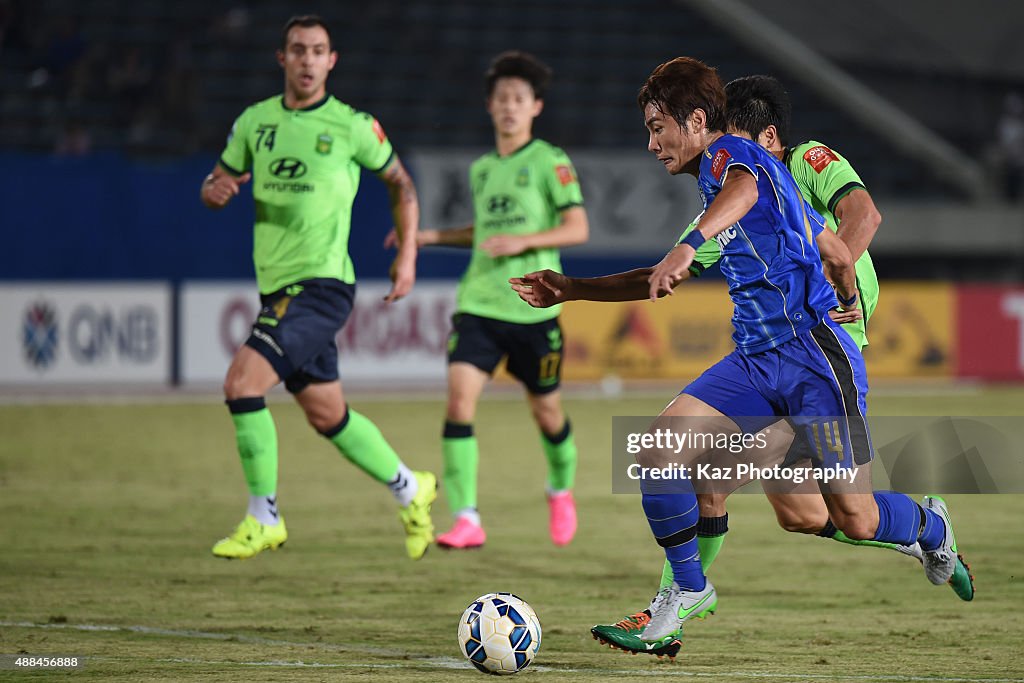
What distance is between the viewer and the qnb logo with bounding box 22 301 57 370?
17.1m

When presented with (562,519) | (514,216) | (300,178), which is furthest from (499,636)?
(514,216)

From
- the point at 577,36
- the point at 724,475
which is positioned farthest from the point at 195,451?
the point at 577,36

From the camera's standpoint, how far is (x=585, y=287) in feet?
15.8

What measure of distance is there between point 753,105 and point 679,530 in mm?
1594

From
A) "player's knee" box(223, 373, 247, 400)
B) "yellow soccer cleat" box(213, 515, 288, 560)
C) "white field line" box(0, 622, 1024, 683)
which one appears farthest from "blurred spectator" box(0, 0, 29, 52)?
"white field line" box(0, 622, 1024, 683)

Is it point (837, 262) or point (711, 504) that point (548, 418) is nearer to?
point (711, 504)

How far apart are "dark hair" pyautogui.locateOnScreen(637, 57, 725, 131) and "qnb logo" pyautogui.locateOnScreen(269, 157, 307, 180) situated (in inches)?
90.9

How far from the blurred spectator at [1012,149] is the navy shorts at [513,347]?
17.8m

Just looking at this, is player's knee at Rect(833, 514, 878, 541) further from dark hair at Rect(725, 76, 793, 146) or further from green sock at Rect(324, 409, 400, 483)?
green sock at Rect(324, 409, 400, 483)

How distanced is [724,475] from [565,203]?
2951 mm

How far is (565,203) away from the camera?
25.8 ft

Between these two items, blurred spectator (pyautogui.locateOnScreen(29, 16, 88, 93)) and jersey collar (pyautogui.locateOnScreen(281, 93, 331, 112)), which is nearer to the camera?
jersey collar (pyautogui.locateOnScreen(281, 93, 331, 112))

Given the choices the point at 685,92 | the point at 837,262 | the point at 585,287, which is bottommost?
the point at 585,287

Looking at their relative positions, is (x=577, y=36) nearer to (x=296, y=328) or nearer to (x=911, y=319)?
(x=911, y=319)
